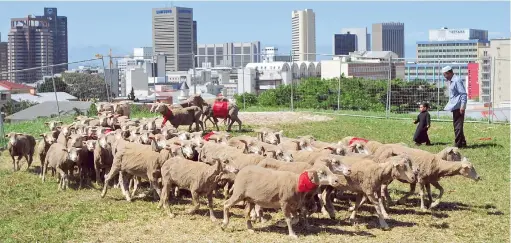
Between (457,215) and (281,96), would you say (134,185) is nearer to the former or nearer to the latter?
(457,215)

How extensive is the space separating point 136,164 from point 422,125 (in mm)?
9326

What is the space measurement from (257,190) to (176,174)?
2.02 meters

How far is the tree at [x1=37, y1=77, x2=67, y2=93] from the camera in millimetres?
31016

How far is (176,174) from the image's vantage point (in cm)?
1285

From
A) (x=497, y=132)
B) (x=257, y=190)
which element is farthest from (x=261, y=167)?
(x=497, y=132)

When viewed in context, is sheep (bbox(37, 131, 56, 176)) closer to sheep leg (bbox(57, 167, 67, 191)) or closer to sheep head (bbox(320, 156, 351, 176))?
sheep leg (bbox(57, 167, 67, 191))

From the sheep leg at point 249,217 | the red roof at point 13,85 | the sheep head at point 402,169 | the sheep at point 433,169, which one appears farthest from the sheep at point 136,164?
the red roof at point 13,85

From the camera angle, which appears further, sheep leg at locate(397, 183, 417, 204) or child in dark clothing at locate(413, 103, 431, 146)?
child in dark clothing at locate(413, 103, 431, 146)

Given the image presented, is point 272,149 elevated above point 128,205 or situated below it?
above

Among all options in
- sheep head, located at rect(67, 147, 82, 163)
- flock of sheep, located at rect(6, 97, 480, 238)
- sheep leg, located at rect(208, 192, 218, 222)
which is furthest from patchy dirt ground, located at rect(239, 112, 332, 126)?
sheep leg, located at rect(208, 192, 218, 222)

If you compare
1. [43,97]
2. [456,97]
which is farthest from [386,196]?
[43,97]

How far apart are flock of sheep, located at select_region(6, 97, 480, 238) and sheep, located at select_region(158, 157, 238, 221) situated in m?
0.02

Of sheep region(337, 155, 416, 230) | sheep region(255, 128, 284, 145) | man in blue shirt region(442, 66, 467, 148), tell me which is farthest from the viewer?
man in blue shirt region(442, 66, 467, 148)

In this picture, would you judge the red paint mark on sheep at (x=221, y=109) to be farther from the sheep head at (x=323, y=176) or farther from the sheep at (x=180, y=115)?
the sheep head at (x=323, y=176)
